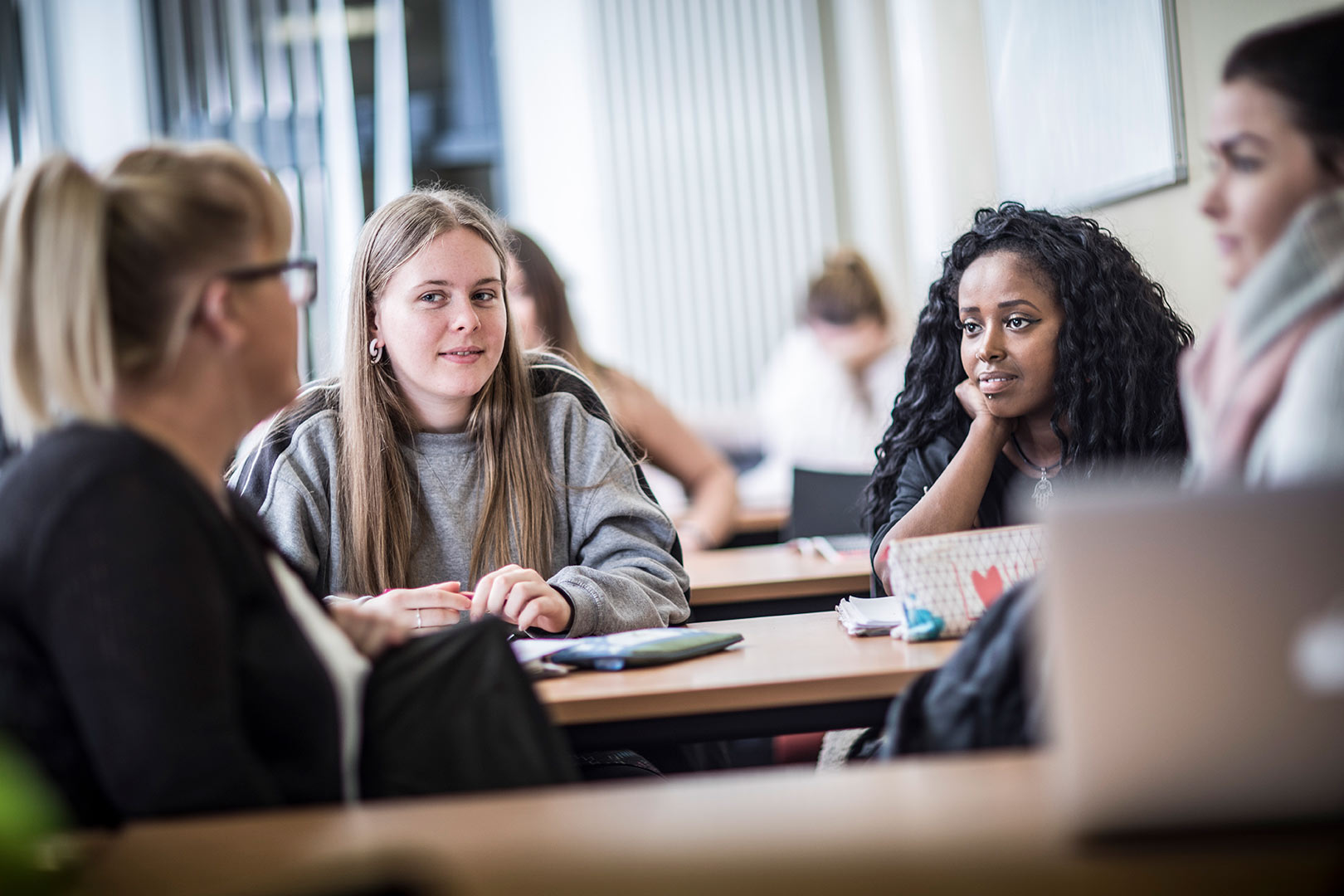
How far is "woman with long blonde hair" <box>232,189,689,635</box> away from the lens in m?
1.92

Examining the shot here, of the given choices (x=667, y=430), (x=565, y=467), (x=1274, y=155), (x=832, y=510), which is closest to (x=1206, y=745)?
(x=1274, y=155)

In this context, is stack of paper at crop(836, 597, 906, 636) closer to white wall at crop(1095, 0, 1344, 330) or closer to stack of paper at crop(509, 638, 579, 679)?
stack of paper at crop(509, 638, 579, 679)

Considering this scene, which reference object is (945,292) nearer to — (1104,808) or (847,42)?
(1104,808)

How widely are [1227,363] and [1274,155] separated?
7.1 inches

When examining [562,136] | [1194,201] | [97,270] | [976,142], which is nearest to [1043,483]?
[1194,201]

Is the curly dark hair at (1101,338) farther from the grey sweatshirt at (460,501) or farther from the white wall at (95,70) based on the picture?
the white wall at (95,70)

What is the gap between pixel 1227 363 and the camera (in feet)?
3.43

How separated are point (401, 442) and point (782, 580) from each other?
744 mm

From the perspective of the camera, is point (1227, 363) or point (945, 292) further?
point (945, 292)

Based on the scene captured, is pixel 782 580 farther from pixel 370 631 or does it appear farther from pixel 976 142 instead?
pixel 976 142

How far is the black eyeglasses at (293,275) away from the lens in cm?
112

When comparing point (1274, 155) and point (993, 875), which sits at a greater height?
point (1274, 155)

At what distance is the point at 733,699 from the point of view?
1.37 m

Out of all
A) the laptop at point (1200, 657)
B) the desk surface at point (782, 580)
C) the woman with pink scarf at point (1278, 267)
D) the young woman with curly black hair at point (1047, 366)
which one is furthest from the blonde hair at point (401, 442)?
the laptop at point (1200, 657)
